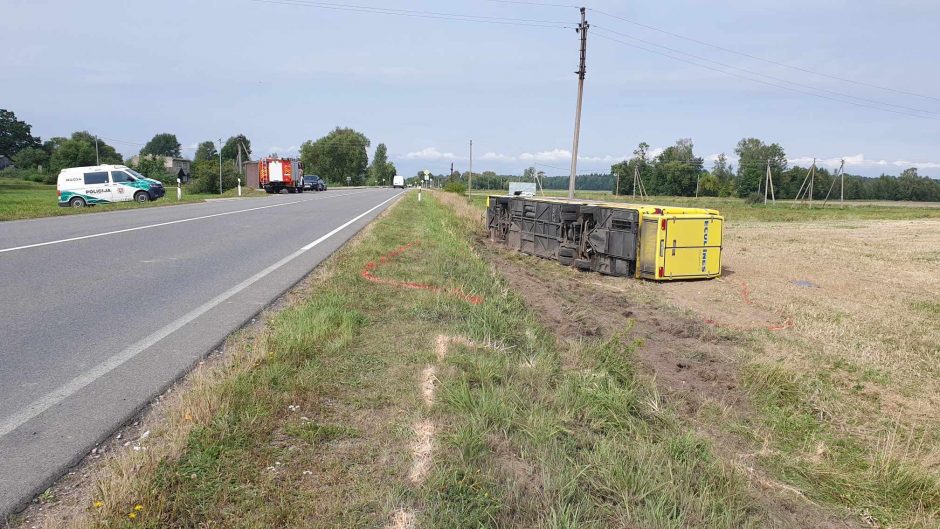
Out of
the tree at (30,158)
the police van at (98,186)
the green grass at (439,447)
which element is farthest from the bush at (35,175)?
the green grass at (439,447)

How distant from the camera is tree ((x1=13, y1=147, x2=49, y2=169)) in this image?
94438mm

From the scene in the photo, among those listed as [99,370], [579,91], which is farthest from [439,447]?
[579,91]

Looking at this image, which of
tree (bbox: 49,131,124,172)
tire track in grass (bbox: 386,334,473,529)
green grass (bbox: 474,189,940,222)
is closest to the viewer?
tire track in grass (bbox: 386,334,473,529)

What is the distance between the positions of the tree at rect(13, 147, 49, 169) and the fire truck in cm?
6747

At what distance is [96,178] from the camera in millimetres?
25484

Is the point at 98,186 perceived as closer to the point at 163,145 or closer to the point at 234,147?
the point at 234,147

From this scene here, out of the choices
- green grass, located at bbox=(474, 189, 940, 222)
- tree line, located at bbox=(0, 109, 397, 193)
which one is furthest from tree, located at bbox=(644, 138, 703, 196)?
tree line, located at bbox=(0, 109, 397, 193)

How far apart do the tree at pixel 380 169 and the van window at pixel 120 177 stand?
105738mm

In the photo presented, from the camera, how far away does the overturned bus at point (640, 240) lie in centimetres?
1149

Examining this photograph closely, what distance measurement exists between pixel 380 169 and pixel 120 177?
112 meters

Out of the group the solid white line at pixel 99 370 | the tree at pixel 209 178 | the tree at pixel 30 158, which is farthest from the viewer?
the tree at pixel 30 158

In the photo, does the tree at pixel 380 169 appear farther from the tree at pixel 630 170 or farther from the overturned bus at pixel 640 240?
the overturned bus at pixel 640 240

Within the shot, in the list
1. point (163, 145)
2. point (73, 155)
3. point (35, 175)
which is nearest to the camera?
point (35, 175)

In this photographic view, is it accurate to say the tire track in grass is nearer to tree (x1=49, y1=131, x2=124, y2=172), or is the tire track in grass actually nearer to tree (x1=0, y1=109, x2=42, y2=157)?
tree (x1=49, y1=131, x2=124, y2=172)
